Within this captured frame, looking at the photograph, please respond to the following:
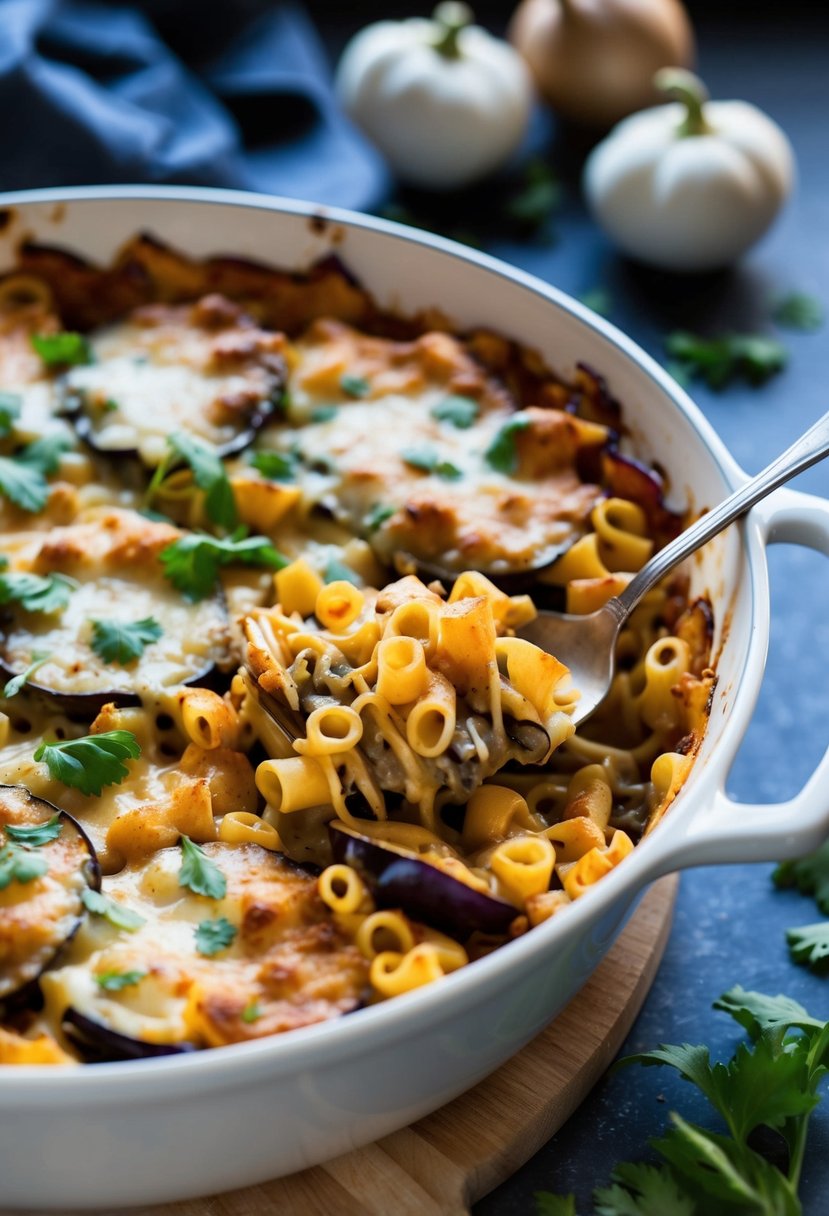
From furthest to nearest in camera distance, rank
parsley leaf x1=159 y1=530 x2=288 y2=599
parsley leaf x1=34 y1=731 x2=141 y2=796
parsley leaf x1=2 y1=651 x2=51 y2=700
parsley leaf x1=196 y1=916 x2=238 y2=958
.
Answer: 1. parsley leaf x1=159 y1=530 x2=288 y2=599
2. parsley leaf x1=2 y1=651 x2=51 y2=700
3. parsley leaf x1=34 y1=731 x2=141 y2=796
4. parsley leaf x1=196 y1=916 x2=238 y2=958

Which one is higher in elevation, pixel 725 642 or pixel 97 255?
pixel 725 642

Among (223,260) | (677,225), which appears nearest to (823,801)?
(223,260)

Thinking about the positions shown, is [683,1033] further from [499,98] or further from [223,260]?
[499,98]

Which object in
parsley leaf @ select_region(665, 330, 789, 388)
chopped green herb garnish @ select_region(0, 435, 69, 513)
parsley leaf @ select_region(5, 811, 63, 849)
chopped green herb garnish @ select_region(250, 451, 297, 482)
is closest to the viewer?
parsley leaf @ select_region(5, 811, 63, 849)

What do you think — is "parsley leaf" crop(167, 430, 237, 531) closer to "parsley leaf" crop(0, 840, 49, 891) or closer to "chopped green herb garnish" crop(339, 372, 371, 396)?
"chopped green herb garnish" crop(339, 372, 371, 396)

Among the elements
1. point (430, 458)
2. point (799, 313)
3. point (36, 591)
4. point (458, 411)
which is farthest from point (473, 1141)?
point (799, 313)

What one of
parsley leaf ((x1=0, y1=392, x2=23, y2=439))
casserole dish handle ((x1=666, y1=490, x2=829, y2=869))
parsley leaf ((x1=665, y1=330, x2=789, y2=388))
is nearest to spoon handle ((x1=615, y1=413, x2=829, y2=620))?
casserole dish handle ((x1=666, y1=490, x2=829, y2=869))

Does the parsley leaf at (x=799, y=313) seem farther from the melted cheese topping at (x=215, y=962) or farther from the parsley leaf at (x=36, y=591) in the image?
the melted cheese topping at (x=215, y=962)
